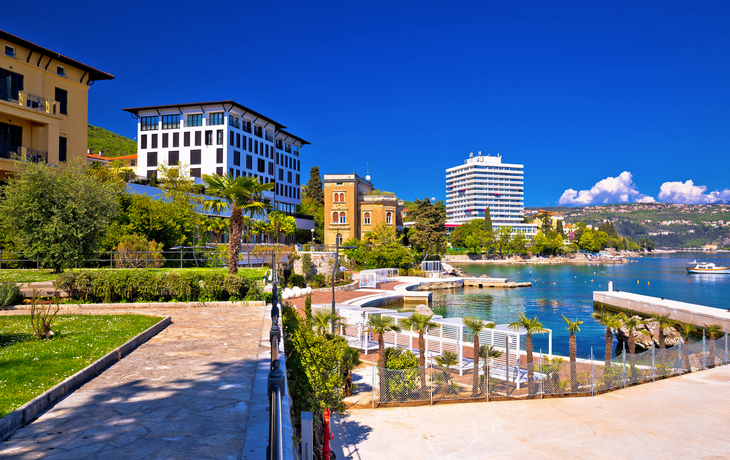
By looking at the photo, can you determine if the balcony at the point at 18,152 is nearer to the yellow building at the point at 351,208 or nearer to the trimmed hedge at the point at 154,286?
the trimmed hedge at the point at 154,286

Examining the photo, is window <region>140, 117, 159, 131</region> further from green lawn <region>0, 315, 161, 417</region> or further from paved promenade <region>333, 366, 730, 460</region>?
paved promenade <region>333, 366, 730, 460</region>

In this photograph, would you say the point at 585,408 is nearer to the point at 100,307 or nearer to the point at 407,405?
the point at 407,405

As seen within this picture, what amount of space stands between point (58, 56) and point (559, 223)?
154 m

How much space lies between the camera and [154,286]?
15.8 metres

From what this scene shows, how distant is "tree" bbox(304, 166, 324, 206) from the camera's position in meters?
93.1

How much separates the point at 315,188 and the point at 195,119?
44.3 metres

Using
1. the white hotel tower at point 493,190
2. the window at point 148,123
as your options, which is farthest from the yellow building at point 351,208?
the white hotel tower at point 493,190

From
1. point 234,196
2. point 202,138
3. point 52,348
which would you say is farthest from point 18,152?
point 202,138

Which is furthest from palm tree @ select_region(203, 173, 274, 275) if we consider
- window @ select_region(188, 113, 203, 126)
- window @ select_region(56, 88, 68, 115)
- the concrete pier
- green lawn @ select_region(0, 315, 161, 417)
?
window @ select_region(188, 113, 203, 126)

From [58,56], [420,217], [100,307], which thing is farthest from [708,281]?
[58,56]

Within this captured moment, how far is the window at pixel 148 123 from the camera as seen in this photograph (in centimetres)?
5409

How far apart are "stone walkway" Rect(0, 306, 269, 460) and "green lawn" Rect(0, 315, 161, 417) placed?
1.54 ft

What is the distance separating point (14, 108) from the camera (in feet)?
82.8

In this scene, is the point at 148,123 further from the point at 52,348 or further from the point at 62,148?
the point at 52,348
